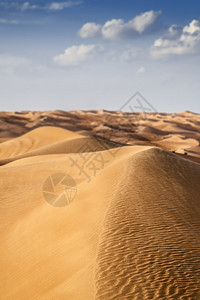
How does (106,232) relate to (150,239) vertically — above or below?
above

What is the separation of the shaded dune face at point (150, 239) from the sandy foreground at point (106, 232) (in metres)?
→ 0.02

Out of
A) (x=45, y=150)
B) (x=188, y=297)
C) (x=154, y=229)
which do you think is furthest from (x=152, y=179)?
(x=45, y=150)

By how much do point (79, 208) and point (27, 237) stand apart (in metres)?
1.81

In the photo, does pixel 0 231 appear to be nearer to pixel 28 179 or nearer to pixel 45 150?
pixel 28 179

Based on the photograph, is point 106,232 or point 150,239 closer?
point 150,239

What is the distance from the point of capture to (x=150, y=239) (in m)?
6.87

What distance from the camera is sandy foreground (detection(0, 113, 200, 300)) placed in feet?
17.8

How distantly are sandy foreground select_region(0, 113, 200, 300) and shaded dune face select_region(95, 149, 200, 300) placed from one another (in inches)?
0.7

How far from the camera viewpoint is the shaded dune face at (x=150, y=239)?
5.12 metres

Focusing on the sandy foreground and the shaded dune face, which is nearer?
the shaded dune face

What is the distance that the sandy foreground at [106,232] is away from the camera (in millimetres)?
5430

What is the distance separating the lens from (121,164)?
13.1 metres

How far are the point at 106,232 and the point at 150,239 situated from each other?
1051 mm

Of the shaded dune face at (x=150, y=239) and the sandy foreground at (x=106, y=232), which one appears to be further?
the sandy foreground at (x=106, y=232)
